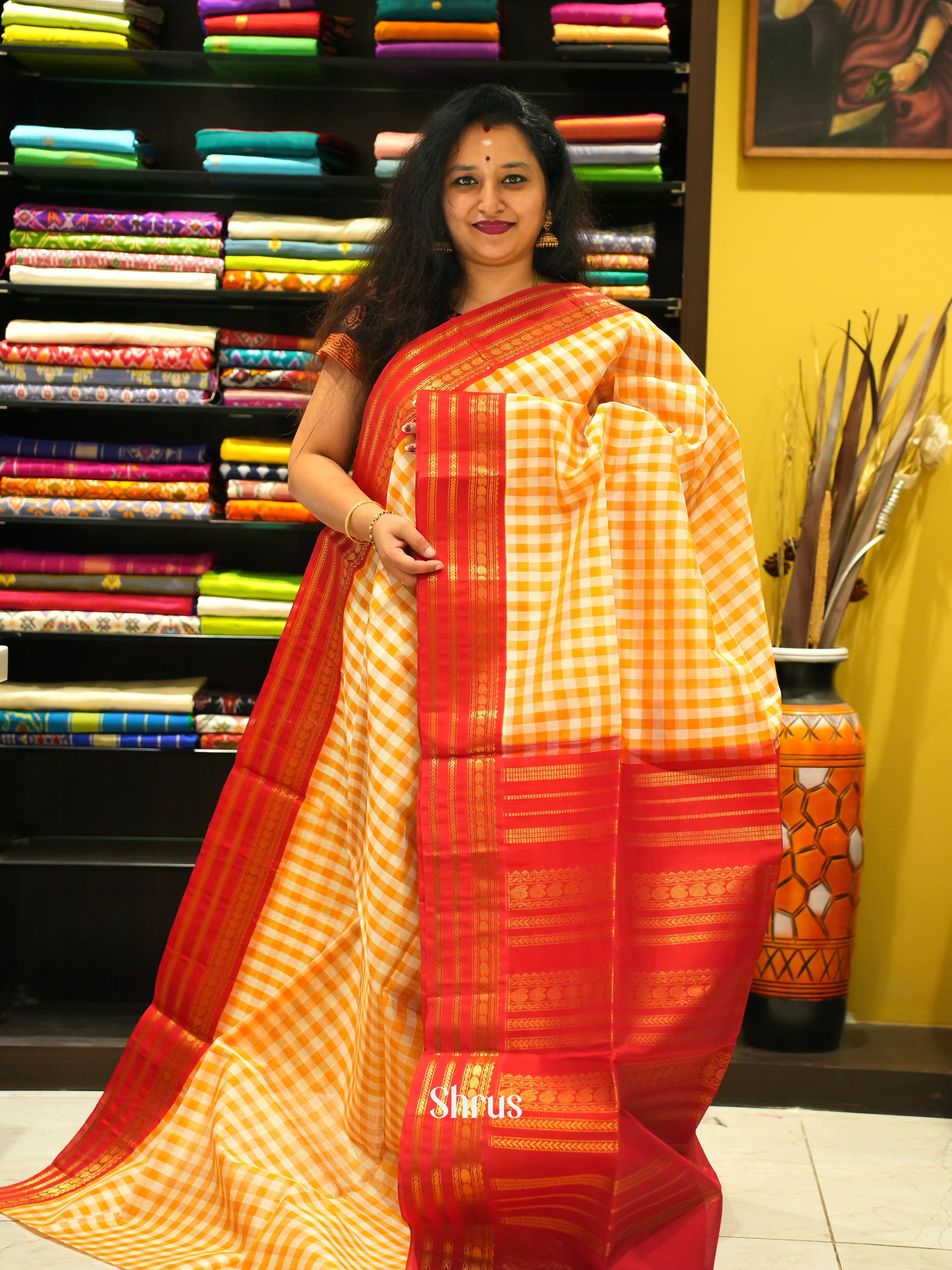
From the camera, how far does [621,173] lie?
251 centimetres

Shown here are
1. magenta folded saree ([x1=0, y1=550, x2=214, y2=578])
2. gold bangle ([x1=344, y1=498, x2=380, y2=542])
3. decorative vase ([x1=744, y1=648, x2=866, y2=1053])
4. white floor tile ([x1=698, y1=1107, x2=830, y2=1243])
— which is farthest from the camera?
magenta folded saree ([x1=0, y1=550, x2=214, y2=578])

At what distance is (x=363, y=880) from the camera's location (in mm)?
1662

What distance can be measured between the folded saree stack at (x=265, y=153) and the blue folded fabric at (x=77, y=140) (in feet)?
0.55

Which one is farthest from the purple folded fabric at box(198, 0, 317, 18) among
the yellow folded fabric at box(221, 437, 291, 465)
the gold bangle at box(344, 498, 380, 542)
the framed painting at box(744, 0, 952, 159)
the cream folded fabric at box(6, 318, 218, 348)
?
the gold bangle at box(344, 498, 380, 542)

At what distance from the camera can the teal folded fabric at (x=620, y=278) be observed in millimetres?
2531

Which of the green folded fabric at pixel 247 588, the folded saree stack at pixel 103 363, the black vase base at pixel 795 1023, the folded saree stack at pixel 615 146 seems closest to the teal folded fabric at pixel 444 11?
the folded saree stack at pixel 615 146

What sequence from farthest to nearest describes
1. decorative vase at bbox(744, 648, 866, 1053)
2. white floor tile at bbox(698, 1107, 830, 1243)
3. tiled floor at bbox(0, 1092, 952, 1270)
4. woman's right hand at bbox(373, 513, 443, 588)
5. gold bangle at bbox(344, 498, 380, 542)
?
1. decorative vase at bbox(744, 648, 866, 1053)
2. white floor tile at bbox(698, 1107, 830, 1243)
3. tiled floor at bbox(0, 1092, 952, 1270)
4. gold bangle at bbox(344, 498, 380, 542)
5. woman's right hand at bbox(373, 513, 443, 588)

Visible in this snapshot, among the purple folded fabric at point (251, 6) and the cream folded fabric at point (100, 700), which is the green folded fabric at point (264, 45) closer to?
the purple folded fabric at point (251, 6)

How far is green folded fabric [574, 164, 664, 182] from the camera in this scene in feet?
8.20

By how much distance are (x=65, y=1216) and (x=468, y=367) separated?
1.38m

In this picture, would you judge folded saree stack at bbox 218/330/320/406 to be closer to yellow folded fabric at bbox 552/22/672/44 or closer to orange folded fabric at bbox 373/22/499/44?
orange folded fabric at bbox 373/22/499/44

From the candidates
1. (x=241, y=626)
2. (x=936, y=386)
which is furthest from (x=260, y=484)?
(x=936, y=386)

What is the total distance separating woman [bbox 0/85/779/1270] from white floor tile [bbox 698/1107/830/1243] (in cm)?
42

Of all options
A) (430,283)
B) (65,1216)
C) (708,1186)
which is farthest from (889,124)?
(65,1216)
